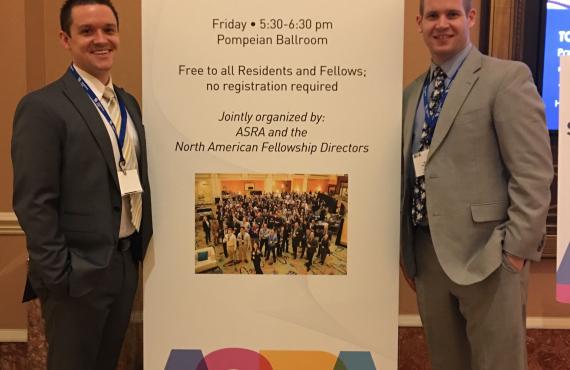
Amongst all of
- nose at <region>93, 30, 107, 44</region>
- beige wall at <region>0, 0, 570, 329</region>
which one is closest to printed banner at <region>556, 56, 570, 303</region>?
beige wall at <region>0, 0, 570, 329</region>

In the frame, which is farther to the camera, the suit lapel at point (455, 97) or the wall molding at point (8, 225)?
the wall molding at point (8, 225)

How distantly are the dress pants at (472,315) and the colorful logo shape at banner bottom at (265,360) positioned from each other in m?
0.31

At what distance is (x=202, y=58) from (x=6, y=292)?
1.74m

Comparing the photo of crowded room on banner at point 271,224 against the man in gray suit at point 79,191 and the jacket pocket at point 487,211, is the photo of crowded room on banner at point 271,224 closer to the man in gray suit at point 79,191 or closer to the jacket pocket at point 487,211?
the man in gray suit at point 79,191

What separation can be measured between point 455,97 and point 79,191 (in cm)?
134

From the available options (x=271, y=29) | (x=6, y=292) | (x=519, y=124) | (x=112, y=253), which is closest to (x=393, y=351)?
(x=519, y=124)

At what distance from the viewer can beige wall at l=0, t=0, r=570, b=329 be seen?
8.95 feet

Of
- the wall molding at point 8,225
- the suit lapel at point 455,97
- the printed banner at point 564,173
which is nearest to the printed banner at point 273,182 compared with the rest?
the suit lapel at point 455,97

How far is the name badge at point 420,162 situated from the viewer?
1961 mm

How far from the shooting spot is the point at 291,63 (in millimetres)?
2090

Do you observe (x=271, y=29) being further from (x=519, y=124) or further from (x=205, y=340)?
(x=205, y=340)

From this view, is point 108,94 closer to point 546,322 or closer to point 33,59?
point 33,59

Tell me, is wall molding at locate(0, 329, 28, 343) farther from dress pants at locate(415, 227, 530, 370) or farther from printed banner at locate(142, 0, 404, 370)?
dress pants at locate(415, 227, 530, 370)

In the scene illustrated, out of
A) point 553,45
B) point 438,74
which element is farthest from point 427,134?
point 553,45
